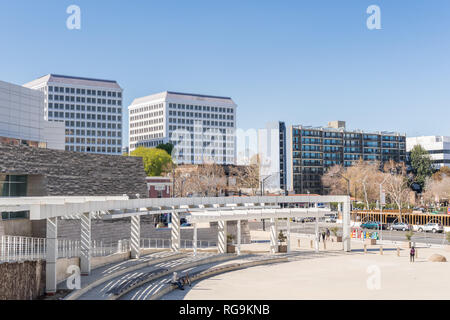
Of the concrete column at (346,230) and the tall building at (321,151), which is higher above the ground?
the tall building at (321,151)

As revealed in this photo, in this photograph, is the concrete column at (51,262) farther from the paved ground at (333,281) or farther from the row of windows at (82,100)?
the row of windows at (82,100)

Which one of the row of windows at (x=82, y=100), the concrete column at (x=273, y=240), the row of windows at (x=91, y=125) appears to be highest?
the row of windows at (x=82, y=100)

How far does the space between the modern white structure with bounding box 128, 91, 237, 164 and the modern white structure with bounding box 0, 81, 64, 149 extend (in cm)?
10493

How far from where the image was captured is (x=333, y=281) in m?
31.7

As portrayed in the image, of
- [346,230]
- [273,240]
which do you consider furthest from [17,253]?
[346,230]

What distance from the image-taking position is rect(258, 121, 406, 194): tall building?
141 metres

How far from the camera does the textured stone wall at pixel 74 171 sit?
4166cm

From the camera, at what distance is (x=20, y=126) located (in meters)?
64.0

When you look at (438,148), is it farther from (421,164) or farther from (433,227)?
(433,227)

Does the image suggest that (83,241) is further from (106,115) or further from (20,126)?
(106,115)

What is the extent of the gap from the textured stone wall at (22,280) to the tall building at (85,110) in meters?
130

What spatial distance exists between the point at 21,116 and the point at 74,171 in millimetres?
20044

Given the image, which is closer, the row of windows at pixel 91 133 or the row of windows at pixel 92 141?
the row of windows at pixel 92 141

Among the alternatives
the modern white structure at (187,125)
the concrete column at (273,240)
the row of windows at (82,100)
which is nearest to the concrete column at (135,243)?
the concrete column at (273,240)
